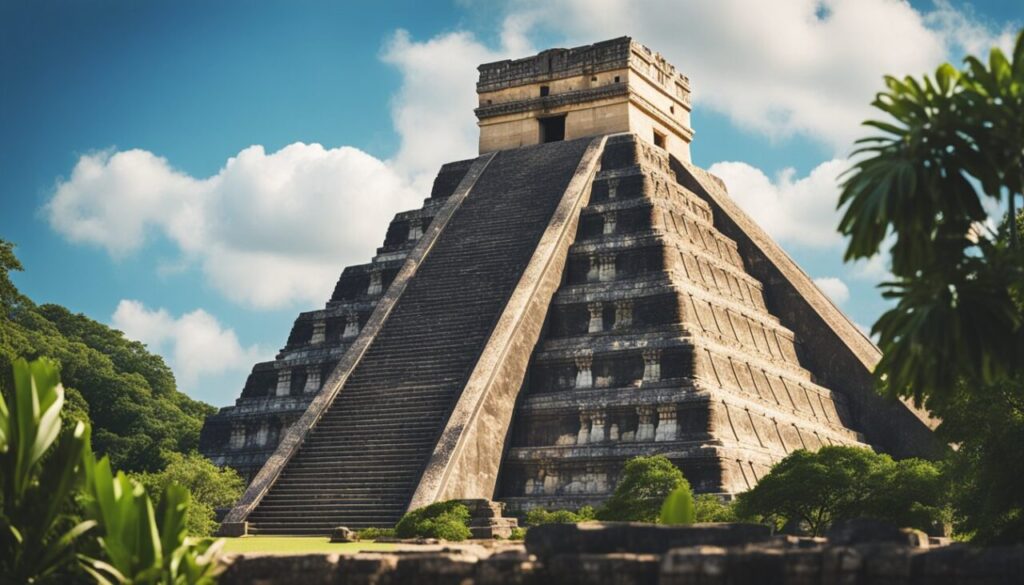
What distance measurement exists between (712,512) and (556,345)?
29.3 feet

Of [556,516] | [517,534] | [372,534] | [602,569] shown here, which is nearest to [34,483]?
[602,569]

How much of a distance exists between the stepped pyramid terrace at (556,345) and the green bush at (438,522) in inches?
80.6

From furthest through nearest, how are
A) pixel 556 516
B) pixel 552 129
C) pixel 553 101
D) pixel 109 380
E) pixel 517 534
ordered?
pixel 109 380
pixel 552 129
pixel 553 101
pixel 556 516
pixel 517 534

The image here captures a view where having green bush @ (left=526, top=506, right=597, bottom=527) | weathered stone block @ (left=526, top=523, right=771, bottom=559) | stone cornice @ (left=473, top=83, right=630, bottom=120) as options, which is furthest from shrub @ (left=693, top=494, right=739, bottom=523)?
stone cornice @ (left=473, top=83, right=630, bottom=120)

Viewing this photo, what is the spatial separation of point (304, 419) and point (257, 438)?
3.99 meters

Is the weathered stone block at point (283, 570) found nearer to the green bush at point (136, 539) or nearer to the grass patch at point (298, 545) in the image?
the green bush at point (136, 539)

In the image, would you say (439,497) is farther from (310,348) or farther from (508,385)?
(310,348)

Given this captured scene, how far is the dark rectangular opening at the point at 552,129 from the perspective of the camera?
44531 millimetres

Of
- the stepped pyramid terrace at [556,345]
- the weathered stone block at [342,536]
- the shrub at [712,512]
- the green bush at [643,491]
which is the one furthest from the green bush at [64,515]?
the stepped pyramid terrace at [556,345]

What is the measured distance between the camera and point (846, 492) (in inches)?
973

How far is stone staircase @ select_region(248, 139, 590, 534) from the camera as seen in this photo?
28906 mm

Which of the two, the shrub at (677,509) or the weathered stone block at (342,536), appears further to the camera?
the weathered stone block at (342,536)

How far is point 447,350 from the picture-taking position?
3316 centimetres

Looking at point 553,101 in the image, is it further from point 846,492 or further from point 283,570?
point 283,570
